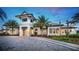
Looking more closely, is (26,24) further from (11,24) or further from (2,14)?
(2,14)

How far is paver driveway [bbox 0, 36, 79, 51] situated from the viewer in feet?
13.0

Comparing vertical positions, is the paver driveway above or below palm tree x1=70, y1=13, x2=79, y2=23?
below

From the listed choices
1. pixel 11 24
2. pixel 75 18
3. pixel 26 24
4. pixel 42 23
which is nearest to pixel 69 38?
pixel 75 18

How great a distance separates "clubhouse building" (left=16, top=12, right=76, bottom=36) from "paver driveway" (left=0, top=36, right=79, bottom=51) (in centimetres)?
12

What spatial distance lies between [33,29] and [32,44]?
300 millimetres

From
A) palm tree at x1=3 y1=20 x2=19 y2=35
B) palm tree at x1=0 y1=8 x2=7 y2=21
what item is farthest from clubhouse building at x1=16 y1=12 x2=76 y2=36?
palm tree at x1=0 y1=8 x2=7 y2=21

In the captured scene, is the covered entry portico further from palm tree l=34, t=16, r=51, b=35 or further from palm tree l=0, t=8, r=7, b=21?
palm tree l=0, t=8, r=7, b=21

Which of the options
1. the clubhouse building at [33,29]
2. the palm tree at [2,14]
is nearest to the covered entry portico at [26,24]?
the clubhouse building at [33,29]
